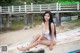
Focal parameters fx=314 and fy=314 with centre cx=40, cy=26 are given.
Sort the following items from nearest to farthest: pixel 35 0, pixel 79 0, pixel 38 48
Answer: pixel 38 48 → pixel 79 0 → pixel 35 0

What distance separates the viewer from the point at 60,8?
2628 cm

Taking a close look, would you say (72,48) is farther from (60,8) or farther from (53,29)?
(60,8)

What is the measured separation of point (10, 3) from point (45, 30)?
26.4 metres

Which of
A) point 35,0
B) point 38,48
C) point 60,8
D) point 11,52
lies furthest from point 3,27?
point 38,48

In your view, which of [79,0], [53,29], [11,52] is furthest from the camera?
[79,0]

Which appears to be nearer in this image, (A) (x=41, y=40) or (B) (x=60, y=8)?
(A) (x=41, y=40)

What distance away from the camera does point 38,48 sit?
393 inches

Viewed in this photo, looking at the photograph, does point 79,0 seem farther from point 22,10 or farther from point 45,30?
point 45,30

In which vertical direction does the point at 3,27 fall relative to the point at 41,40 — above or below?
below

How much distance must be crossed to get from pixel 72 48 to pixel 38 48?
1.23 meters

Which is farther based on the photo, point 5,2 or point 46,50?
point 5,2

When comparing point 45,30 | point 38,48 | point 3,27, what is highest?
point 45,30

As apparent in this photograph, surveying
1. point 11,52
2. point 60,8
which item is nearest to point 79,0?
point 60,8

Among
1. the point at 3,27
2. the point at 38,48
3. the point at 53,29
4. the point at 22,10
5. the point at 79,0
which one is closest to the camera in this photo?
the point at 53,29
